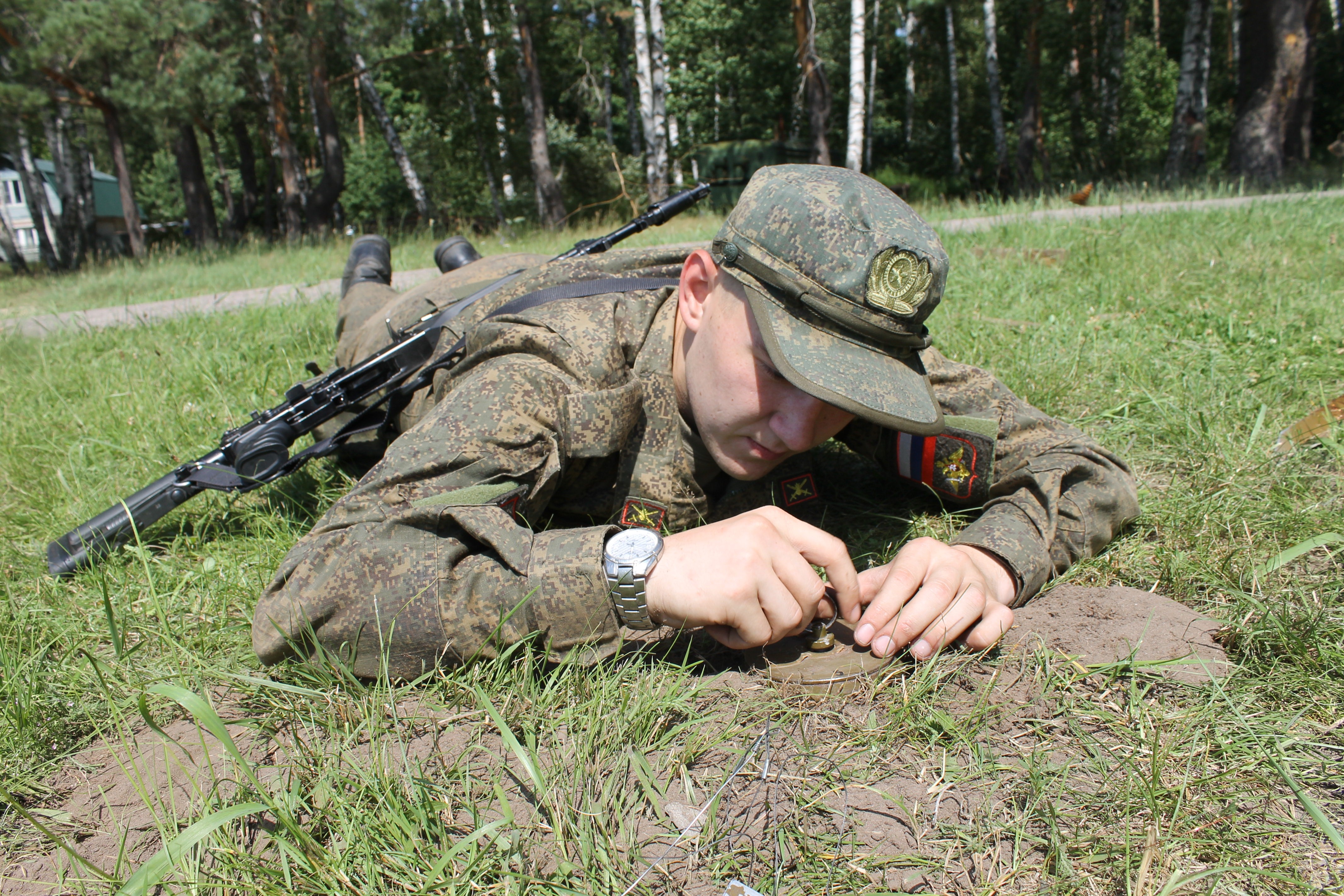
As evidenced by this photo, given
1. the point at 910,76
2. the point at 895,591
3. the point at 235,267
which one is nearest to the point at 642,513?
the point at 895,591

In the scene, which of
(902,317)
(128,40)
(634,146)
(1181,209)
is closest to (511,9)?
(634,146)

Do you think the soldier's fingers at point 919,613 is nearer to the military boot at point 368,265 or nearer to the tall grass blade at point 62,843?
the tall grass blade at point 62,843

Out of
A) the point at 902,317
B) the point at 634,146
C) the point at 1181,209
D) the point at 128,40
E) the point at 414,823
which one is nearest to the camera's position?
the point at 414,823

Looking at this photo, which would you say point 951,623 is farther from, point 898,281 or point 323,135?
point 323,135

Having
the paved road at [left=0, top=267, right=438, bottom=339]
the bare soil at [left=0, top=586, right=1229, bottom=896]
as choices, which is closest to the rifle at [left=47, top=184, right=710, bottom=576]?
the bare soil at [left=0, top=586, right=1229, bottom=896]

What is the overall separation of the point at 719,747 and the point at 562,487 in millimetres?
889

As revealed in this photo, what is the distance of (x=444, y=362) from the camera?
235cm

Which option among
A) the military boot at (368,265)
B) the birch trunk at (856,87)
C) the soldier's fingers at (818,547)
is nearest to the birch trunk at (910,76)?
the birch trunk at (856,87)

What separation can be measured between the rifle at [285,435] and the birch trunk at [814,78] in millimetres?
13053

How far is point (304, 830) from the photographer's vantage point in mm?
1311

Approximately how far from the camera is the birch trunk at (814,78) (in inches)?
565

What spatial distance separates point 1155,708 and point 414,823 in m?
1.36

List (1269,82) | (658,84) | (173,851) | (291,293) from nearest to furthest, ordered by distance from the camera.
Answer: (173,851)
(291,293)
(1269,82)
(658,84)

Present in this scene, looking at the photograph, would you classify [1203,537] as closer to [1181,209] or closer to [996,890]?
[996,890]
